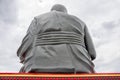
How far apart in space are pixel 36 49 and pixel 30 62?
21 centimetres

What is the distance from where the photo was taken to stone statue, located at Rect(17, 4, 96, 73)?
3350 mm

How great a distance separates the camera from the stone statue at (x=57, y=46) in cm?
335

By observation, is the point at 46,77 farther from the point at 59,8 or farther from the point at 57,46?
the point at 59,8

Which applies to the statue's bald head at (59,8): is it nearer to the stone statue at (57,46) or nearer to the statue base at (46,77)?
the stone statue at (57,46)

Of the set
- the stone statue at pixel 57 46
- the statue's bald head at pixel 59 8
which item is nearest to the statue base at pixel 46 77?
the stone statue at pixel 57 46

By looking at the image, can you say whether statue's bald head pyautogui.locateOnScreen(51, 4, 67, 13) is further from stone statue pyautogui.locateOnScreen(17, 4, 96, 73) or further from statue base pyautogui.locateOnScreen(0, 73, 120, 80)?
statue base pyautogui.locateOnScreen(0, 73, 120, 80)

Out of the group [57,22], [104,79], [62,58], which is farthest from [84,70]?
[57,22]

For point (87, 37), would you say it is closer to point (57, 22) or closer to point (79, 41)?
point (79, 41)

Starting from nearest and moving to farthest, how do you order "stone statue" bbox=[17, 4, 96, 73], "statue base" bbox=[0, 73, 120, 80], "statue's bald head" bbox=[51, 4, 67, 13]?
"statue base" bbox=[0, 73, 120, 80] → "stone statue" bbox=[17, 4, 96, 73] → "statue's bald head" bbox=[51, 4, 67, 13]

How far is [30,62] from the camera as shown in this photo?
343cm

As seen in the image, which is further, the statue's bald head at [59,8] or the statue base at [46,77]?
the statue's bald head at [59,8]

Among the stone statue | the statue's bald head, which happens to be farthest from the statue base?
the statue's bald head

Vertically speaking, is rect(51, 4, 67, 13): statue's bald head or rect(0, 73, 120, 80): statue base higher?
rect(51, 4, 67, 13): statue's bald head

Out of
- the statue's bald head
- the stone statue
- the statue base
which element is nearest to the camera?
the statue base
